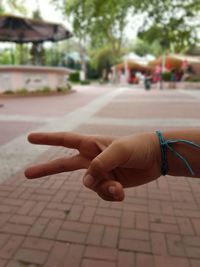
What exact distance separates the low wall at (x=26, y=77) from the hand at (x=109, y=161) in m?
14.8

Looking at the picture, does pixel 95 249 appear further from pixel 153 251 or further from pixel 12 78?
pixel 12 78

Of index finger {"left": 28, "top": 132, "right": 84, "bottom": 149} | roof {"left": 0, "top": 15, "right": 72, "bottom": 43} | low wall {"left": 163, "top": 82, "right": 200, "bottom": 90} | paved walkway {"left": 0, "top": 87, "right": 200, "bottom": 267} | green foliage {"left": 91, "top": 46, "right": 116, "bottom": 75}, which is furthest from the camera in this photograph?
green foliage {"left": 91, "top": 46, "right": 116, "bottom": 75}

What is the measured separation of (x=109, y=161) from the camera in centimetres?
143

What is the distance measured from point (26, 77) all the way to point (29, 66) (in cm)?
67

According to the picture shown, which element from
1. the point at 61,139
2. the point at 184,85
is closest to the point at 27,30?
the point at 184,85

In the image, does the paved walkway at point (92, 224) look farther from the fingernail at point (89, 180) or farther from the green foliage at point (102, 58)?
the green foliage at point (102, 58)

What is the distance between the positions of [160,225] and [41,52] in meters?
20.0

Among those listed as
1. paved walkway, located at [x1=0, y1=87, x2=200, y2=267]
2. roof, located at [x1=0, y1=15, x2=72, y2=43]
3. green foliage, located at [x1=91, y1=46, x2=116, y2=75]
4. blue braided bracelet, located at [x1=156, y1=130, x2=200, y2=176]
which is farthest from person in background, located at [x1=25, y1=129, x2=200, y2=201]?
green foliage, located at [x1=91, y1=46, x2=116, y2=75]

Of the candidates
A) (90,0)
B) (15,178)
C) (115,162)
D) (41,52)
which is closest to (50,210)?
(15,178)

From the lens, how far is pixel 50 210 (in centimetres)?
306

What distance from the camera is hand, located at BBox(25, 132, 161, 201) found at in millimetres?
1430

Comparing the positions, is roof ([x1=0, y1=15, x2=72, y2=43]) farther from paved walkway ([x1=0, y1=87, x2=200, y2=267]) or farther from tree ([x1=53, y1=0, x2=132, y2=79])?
paved walkway ([x1=0, y1=87, x2=200, y2=267])

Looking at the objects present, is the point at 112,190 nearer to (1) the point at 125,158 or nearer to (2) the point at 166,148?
(1) the point at 125,158

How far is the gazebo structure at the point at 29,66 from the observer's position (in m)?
15.7
